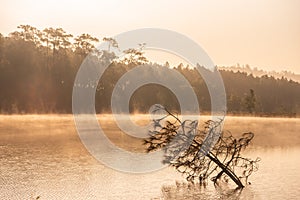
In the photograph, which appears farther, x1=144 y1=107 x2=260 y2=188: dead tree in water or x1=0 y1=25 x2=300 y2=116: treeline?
x1=0 y1=25 x2=300 y2=116: treeline

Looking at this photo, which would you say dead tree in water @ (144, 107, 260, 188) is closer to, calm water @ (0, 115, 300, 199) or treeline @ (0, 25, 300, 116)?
calm water @ (0, 115, 300, 199)

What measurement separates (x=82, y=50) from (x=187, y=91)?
1764 cm

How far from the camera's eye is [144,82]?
24.9 m

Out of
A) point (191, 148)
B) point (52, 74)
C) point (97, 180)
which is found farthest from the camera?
point (52, 74)

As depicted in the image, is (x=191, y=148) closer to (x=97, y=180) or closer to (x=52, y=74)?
(x=97, y=180)

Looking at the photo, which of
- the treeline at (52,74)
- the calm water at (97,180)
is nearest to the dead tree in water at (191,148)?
the calm water at (97,180)

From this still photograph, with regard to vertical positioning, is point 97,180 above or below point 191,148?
below

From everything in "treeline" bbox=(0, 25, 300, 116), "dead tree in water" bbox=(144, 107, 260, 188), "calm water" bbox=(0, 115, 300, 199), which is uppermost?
"treeline" bbox=(0, 25, 300, 116)

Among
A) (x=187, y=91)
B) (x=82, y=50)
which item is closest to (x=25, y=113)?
(x=82, y=50)

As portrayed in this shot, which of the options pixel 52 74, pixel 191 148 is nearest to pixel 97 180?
pixel 191 148

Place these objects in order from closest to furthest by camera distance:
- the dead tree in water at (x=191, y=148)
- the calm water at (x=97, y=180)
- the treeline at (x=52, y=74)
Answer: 1. the calm water at (x=97, y=180)
2. the dead tree in water at (x=191, y=148)
3. the treeline at (x=52, y=74)

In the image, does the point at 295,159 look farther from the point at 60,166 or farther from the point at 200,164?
the point at 60,166

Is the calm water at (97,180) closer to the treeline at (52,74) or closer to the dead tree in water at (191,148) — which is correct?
the dead tree in water at (191,148)

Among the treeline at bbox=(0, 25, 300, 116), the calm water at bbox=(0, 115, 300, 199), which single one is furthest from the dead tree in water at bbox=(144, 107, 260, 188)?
the treeline at bbox=(0, 25, 300, 116)
